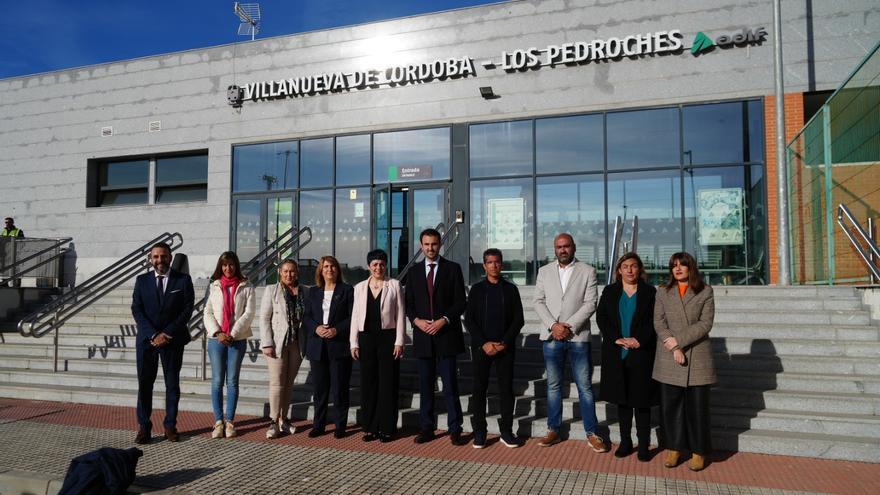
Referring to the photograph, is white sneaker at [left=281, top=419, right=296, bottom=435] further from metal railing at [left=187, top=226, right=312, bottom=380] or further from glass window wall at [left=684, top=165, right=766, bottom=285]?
glass window wall at [left=684, top=165, right=766, bottom=285]

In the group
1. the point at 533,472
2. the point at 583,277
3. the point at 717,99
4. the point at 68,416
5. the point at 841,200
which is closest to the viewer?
the point at 533,472

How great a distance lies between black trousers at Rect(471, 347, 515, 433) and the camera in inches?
243

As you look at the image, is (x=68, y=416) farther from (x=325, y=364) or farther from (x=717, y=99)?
(x=717, y=99)

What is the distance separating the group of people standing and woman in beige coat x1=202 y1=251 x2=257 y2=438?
12 mm

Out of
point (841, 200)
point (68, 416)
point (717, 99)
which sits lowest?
point (68, 416)

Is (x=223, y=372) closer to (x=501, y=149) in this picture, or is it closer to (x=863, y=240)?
(x=863, y=240)

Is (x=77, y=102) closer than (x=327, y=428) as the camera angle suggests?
No

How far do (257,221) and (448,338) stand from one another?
33.6ft

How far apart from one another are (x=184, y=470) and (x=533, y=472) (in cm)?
287

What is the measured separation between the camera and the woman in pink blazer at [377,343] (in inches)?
255

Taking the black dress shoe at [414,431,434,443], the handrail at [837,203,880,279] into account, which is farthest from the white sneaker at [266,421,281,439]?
the handrail at [837,203,880,279]

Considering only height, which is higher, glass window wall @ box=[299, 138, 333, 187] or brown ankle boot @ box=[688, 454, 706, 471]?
glass window wall @ box=[299, 138, 333, 187]

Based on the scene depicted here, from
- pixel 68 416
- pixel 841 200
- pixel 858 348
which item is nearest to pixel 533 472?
pixel 858 348

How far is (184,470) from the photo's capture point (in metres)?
5.58
